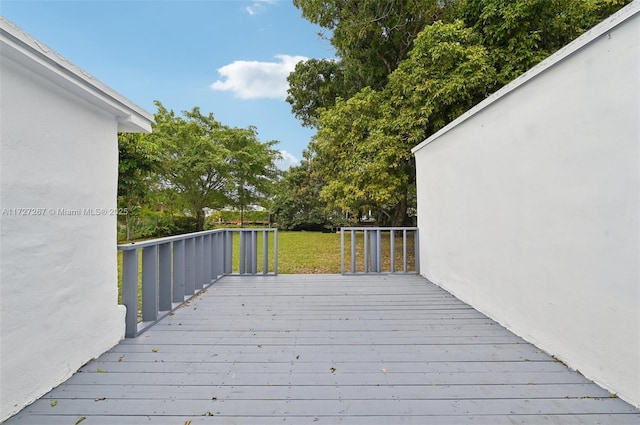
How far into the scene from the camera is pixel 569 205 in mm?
2031

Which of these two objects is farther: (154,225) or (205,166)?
(154,225)

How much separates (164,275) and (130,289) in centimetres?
47

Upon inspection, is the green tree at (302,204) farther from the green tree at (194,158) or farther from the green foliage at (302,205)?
the green tree at (194,158)

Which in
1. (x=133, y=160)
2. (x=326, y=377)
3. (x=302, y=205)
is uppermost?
(x=133, y=160)

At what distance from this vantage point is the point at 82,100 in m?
2.06

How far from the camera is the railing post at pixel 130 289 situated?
8.04 feet

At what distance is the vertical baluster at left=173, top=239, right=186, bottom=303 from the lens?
3303 millimetres

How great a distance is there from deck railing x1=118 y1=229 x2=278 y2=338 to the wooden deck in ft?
0.64

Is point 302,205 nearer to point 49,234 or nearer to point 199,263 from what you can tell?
point 199,263

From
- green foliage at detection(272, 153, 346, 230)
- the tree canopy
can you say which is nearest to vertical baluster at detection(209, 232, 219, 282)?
the tree canopy

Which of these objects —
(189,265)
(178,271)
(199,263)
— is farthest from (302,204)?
(178,271)

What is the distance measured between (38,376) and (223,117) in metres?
14.2

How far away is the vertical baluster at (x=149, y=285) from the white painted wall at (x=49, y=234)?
387 millimetres

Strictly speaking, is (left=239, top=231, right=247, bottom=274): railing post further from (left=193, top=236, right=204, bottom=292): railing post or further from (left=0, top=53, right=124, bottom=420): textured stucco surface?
(left=0, top=53, right=124, bottom=420): textured stucco surface
